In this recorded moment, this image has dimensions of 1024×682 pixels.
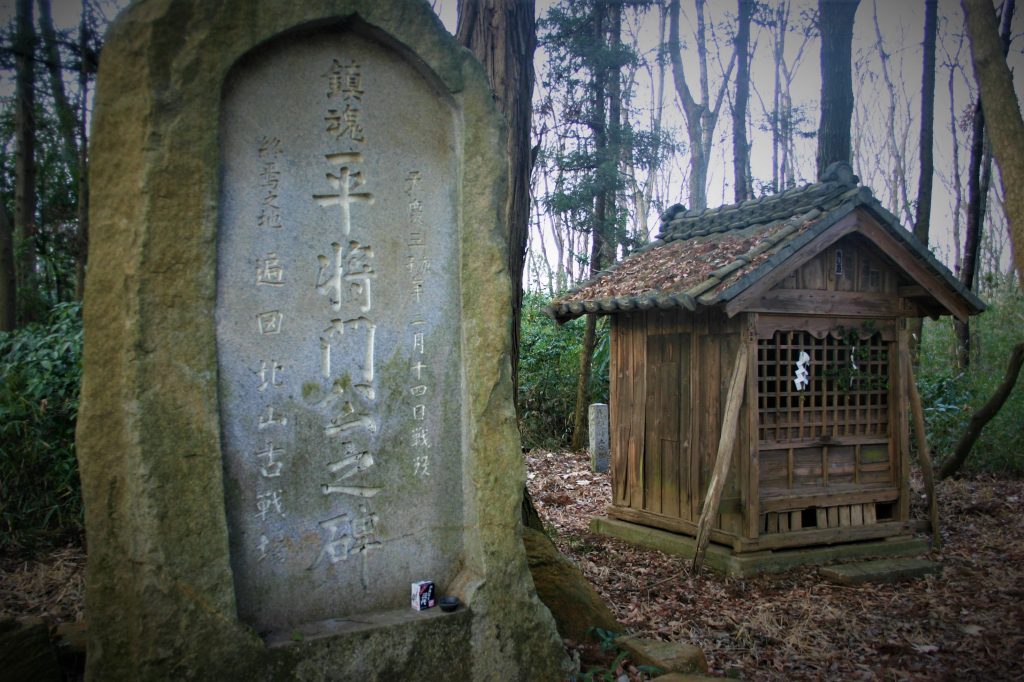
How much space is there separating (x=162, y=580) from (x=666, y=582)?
510cm

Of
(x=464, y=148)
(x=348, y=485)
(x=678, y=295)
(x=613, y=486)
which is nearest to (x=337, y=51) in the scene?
(x=464, y=148)

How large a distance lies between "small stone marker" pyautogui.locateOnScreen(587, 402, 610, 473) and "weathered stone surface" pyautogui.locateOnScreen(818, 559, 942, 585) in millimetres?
5074

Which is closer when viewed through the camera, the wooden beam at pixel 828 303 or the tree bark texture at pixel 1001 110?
the wooden beam at pixel 828 303

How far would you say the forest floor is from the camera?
207 inches

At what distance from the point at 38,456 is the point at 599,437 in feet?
27.5

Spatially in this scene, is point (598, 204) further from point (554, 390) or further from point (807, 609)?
point (807, 609)

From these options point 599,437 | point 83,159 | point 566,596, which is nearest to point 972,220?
point 599,437

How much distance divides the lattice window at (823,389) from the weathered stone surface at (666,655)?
3764 millimetres

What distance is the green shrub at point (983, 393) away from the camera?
38.7 ft

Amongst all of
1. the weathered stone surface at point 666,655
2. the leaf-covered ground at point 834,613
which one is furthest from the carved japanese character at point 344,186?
the leaf-covered ground at point 834,613

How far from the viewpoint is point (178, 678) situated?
317 cm

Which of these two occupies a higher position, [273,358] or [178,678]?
[273,358]

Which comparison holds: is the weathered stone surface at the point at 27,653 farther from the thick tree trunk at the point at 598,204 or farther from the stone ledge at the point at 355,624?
the thick tree trunk at the point at 598,204

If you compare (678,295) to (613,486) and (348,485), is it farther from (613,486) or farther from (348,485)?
(348,485)
